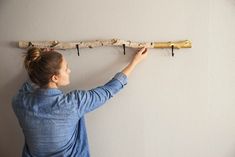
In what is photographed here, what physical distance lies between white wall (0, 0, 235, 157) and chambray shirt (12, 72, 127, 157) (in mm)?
200

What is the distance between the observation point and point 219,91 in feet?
4.56

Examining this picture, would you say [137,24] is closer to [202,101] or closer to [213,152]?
[202,101]

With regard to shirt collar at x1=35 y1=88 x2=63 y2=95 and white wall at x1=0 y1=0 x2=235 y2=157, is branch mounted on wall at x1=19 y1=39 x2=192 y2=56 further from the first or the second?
shirt collar at x1=35 y1=88 x2=63 y2=95

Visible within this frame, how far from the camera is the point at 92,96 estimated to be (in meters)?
1.29

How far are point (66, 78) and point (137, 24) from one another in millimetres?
426

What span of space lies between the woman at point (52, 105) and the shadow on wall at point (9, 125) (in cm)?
36

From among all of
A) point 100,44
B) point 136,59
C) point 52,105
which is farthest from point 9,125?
point 136,59

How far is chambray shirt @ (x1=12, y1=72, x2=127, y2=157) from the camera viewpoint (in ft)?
4.09

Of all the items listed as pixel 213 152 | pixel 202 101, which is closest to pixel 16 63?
A: pixel 202 101

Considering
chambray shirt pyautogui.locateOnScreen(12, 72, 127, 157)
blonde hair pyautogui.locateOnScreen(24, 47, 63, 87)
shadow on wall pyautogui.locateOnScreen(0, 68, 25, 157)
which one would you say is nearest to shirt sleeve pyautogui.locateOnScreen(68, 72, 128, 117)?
chambray shirt pyautogui.locateOnScreen(12, 72, 127, 157)

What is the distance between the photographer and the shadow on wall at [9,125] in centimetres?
170

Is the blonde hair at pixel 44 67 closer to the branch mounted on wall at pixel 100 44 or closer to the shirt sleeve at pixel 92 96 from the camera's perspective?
the shirt sleeve at pixel 92 96

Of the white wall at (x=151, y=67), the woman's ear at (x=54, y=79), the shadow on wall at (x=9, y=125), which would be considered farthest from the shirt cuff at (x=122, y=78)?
the shadow on wall at (x=9, y=125)

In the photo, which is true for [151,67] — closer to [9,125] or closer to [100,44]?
[100,44]
